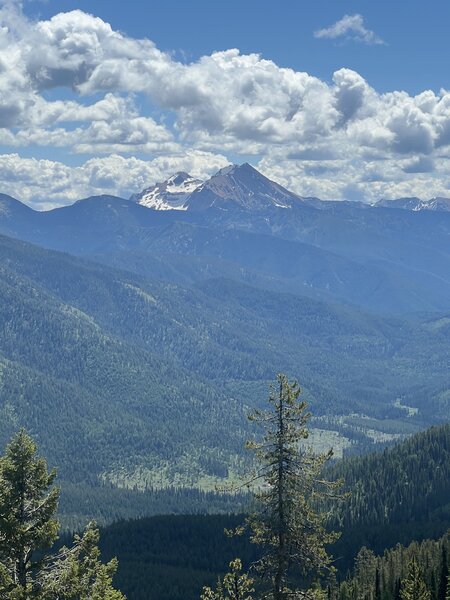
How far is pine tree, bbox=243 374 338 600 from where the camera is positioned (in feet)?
120

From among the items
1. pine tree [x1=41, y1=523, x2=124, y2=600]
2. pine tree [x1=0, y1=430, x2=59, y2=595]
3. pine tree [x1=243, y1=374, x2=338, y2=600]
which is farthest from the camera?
pine tree [x1=243, y1=374, x2=338, y2=600]

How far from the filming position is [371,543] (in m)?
190

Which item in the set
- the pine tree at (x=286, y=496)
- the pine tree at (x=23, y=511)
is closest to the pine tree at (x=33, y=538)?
the pine tree at (x=23, y=511)

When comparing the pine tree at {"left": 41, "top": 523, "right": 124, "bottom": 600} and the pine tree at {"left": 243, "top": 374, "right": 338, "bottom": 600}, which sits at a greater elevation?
the pine tree at {"left": 243, "top": 374, "right": 338, "bottom": 600}

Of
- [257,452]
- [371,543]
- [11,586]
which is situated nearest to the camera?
[11,586]

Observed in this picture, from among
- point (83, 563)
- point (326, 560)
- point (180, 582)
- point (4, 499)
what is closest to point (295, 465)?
point (326, 560)

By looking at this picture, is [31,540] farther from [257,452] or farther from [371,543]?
[371,543]

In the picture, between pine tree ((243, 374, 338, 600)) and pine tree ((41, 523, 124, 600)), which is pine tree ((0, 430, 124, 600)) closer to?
pine tree ((41, 523, 124, 600))

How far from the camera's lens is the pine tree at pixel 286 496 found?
120 feet

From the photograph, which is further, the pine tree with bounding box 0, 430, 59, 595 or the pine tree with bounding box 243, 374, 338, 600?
the pine tree with bounding box 243, 374, 338, 600

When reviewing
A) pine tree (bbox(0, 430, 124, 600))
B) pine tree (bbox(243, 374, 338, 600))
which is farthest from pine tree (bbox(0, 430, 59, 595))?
pine tree (bbox(243, 374, 338, 600))

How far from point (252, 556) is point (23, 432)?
172m

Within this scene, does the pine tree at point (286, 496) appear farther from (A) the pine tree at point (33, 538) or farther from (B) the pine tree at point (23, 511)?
(B) the pine tree at point (23, 511)

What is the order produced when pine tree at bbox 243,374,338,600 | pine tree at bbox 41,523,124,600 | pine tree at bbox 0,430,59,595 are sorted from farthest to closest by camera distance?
pine tree at bbox 243,374,338,600 → pine tree at bbox 0,430,59,595 → pine tree at bbox 41,523,124,600
